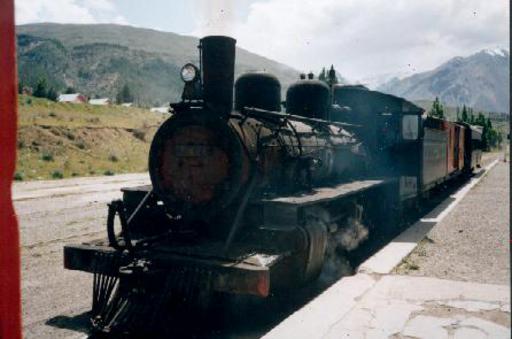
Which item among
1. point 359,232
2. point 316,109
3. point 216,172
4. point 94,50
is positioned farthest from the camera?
point 94,50

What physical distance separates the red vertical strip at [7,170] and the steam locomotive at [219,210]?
12.8ft

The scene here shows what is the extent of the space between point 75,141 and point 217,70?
33.7 m

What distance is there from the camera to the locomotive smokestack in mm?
5855

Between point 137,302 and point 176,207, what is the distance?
142cm

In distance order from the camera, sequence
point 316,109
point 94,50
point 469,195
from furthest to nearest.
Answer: point 94,50, point 469,195, point 316,109

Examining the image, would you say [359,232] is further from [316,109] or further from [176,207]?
[176,207]

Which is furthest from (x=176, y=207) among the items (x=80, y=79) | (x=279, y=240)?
(x=80, y=79)

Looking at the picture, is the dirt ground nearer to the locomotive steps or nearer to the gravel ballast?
the locomotive steps

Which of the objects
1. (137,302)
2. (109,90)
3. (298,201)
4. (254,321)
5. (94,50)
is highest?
(94,50)

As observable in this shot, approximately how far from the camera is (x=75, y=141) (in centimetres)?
3681

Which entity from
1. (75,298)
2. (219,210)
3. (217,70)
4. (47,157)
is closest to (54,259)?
(75,298)

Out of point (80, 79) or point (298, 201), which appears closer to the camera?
point (298, 201)

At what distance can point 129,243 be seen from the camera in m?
5.26

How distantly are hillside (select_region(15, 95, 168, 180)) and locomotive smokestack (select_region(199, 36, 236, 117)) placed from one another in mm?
22181
